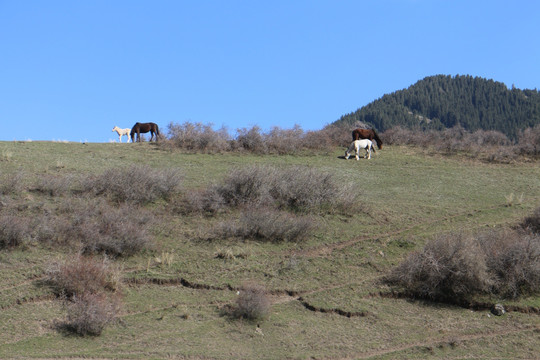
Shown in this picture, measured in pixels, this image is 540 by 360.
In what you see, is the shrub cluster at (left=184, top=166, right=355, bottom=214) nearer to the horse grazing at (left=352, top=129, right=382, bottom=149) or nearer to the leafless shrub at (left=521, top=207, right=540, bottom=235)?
the leafless shrub at (left=521, top=207, right=540, bottom=235)

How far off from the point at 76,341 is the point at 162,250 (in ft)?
18.5

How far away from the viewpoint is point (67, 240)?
16906 mm

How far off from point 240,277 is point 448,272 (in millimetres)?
5668

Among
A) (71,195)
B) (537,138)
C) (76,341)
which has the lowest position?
(76,341)

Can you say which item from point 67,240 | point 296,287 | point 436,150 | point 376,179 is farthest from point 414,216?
point 436,150

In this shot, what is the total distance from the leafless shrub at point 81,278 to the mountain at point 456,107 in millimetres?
72060

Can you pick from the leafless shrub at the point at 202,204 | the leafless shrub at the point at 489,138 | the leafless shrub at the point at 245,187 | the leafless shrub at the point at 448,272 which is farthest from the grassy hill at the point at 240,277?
the leafless shrub at the point at 489,138

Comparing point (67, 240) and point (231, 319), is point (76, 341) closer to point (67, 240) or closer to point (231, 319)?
point (231, 319)

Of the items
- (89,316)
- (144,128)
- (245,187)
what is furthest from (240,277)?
(144,128)

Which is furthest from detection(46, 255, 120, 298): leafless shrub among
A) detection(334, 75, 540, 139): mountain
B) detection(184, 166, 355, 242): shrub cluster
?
detection(334, 75, 540, 139): mountain

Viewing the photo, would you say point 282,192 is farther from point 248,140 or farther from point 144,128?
point 144,128

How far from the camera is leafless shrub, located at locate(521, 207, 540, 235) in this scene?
2039 centimetres

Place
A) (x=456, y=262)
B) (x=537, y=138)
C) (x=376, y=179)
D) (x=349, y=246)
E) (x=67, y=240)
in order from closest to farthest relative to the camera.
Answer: (x=456, y=262), (x=67, y=240), (x=349, y=246), (x=376, y=179), (x=537, y=138)

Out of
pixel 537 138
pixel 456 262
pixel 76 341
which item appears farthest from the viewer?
pixel 537 138
